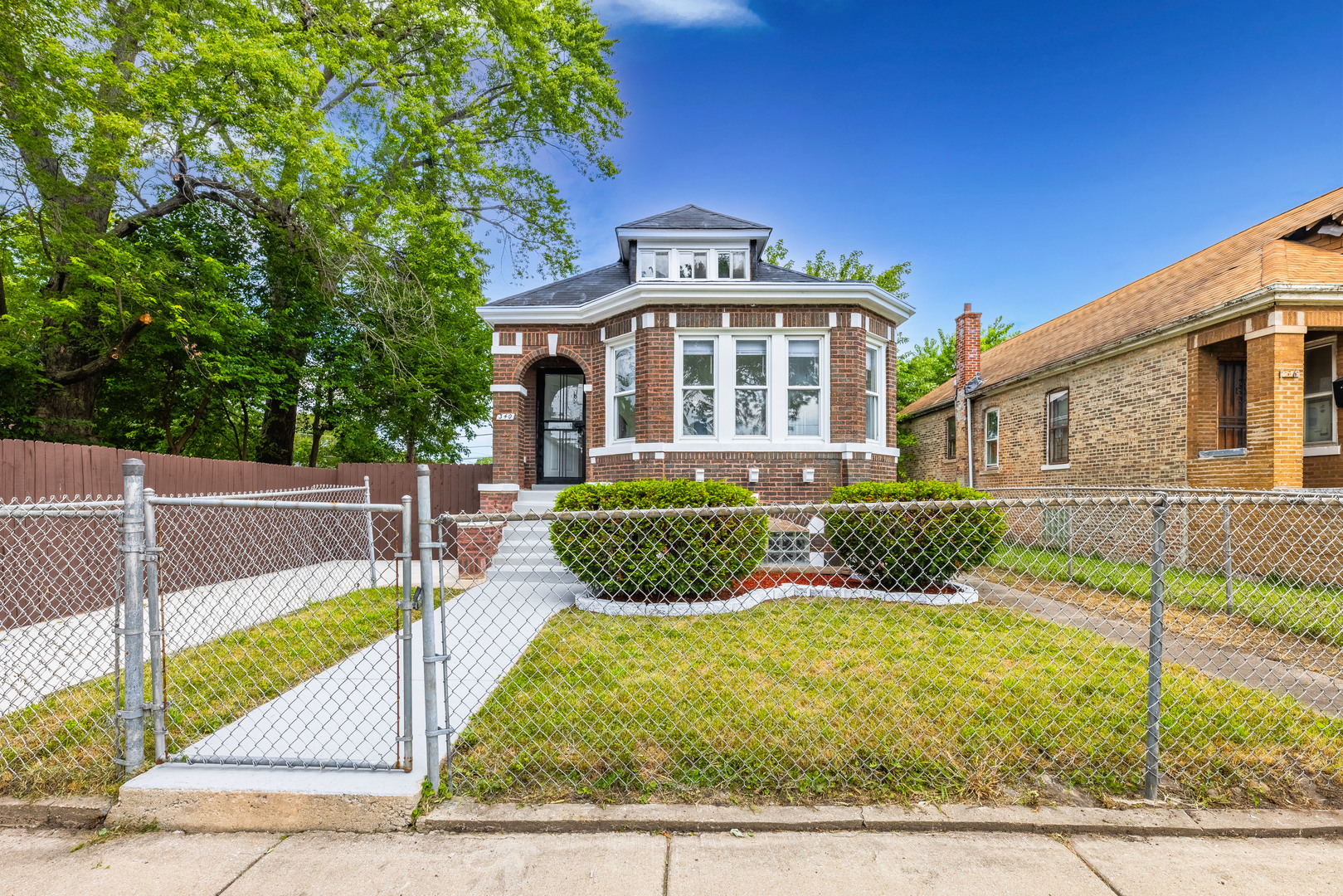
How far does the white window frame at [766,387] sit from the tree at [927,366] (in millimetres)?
17055

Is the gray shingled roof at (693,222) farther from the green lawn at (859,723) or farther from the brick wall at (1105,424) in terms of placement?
the green lawn at (859,723)

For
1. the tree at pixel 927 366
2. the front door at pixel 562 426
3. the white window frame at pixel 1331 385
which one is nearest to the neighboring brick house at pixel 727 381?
the front door at pixel 562 426

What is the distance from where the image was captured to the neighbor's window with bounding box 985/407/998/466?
16.0 meters

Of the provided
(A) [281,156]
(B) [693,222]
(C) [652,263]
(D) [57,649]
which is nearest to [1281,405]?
(B) [693,222]

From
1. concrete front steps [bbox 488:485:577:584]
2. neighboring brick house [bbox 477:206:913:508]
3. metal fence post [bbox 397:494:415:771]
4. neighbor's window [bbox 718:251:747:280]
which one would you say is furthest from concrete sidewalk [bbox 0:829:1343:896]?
neighbor's window [bbox 718:251:747:280]

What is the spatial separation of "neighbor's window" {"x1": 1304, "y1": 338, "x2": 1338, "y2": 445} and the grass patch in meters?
14.4

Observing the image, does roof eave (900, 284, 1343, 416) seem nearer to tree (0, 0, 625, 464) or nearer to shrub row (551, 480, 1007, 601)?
shrub row (551, 480, 1007, 601)

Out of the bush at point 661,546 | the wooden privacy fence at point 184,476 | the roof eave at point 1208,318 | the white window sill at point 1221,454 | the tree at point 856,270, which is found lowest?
the bush at point 661,546

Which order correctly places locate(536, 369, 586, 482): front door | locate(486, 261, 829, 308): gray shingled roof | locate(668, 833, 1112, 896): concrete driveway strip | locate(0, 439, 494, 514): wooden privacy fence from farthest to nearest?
locate(536, 369, 586, 482): front door
locate(486, 261, 829, 308): gray shingled roof
locate(0, 439, 494, 514): wooden privacy fence
locate(668, 833, 1112, 896): concrete driveway strip

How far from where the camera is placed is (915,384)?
2631cm

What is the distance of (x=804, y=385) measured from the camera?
9.73m

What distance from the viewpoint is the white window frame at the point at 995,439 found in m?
15.6

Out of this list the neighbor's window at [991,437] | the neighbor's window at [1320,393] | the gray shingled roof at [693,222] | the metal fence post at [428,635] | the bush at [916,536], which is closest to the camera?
the metal fence post at [428,635]

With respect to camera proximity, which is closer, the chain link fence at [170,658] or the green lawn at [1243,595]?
the chain link fence at [170,658]
